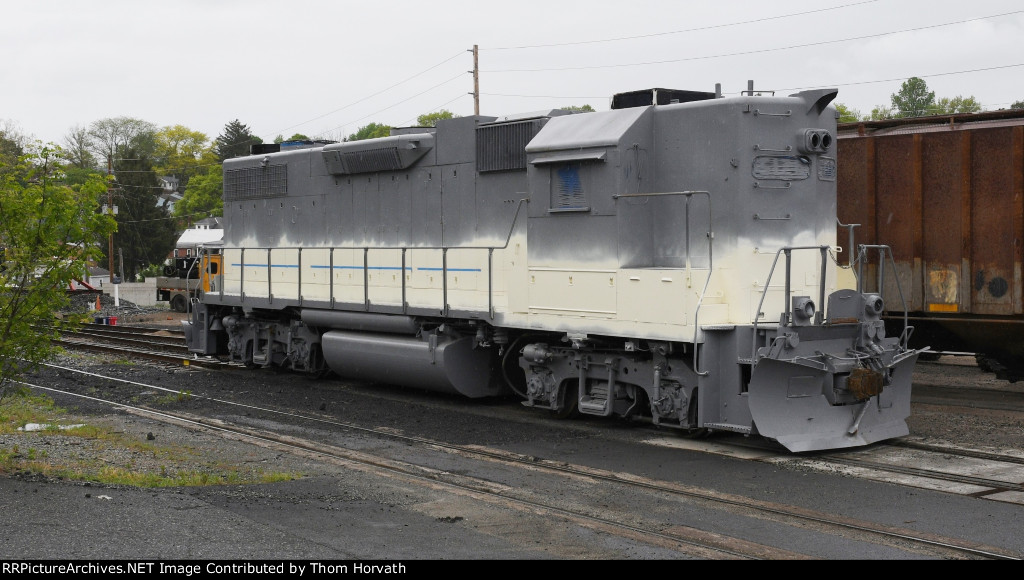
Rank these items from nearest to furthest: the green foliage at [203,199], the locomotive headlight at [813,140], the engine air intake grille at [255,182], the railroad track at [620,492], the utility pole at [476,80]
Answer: the railroad track at [620,492], the locomotive headlight at [813,140], the engine air intake grille at [255,182], the utility pole at [476,80], the green foliage at [203,199]

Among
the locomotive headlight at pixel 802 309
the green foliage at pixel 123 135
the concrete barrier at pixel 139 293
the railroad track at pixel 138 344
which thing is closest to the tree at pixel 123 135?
the green foliage at pixel 123 135

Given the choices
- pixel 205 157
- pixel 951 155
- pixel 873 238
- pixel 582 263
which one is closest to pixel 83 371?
pixel 582 263

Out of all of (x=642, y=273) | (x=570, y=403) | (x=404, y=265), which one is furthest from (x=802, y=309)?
(x=404, y=265)

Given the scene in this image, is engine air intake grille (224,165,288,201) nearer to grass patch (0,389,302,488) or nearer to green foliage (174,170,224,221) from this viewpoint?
grass patch (0,389,302,488)

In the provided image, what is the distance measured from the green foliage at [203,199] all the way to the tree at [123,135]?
391 inches

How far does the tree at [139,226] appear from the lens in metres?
62.8

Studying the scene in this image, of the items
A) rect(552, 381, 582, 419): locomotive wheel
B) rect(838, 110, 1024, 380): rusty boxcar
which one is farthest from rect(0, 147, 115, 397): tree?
rect(838, 110, 1024, 380): rusty boxcar

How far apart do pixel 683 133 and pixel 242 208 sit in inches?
374

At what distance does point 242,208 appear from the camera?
1703 centimetres

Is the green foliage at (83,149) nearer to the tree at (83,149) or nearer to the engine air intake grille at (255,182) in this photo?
the tree at (83,149)

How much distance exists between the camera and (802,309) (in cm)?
927

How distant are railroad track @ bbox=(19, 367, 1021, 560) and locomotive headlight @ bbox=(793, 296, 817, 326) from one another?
2350mm

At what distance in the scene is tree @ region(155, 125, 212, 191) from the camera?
86625mm
